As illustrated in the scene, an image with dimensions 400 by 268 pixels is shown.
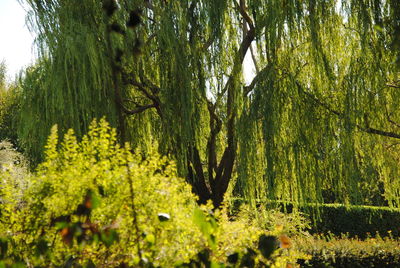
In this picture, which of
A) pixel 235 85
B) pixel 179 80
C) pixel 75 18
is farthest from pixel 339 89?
pixel 75 18

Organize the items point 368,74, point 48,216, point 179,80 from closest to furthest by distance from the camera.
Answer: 1. point 48,216
2. point 368,74
3. point 179,80

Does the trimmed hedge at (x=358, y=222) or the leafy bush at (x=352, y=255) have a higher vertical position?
the trimmed hedge at (x=358, y=222)

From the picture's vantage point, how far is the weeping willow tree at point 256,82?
230 inches

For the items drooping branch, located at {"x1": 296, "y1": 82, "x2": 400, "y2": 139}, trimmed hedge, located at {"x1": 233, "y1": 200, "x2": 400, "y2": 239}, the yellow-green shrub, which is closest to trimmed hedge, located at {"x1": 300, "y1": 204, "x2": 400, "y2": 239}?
trimmed hedge, located at {"x1": 233, "y1": 200, "x2": 400, "y2": 239}

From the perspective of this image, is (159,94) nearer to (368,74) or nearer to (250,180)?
(250,180)

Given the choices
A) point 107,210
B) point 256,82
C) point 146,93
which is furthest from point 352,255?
point 107,210

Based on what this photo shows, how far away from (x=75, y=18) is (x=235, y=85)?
2.11m

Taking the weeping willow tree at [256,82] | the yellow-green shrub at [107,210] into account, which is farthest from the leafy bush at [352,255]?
the yellow-green shrub at [107,210]

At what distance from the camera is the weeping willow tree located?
19.2 feet

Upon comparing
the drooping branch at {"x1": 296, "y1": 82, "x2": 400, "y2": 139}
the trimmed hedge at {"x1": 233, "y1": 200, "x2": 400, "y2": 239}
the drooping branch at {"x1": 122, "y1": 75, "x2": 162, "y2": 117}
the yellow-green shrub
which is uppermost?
the drooping branch at {"x1": 122, "y1": 75, "x2": 162, "y2": 117}

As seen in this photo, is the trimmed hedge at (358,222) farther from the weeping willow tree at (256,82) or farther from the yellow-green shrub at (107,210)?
the yellow-green shrub at (107,210)

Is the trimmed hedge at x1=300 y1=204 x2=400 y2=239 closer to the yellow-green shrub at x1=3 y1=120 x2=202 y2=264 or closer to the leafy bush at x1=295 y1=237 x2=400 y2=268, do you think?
the leafy bush at x1=295 y1=237 x2=400 y2=268

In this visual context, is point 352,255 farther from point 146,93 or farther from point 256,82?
point 146,93

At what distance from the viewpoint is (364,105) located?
5902 millimetres
